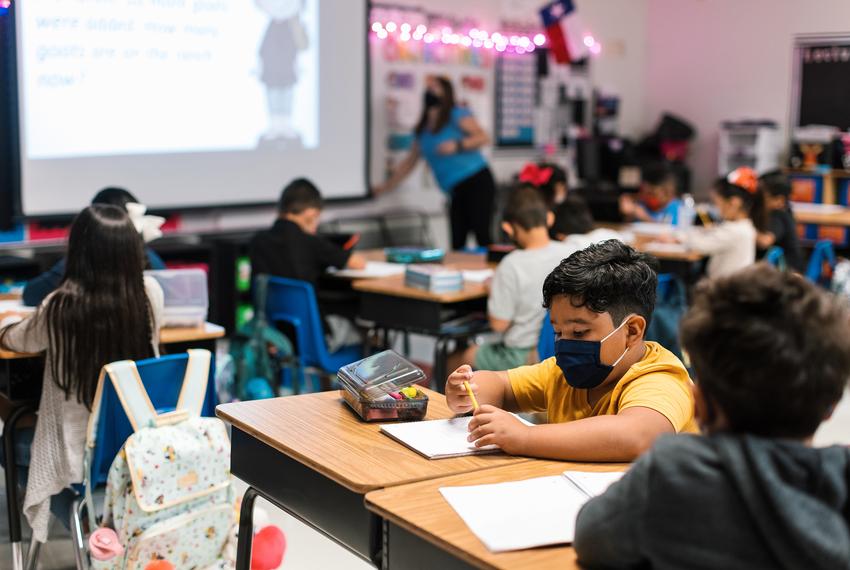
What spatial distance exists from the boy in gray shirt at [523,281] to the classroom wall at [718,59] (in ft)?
18.7

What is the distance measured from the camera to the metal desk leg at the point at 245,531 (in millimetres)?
2350

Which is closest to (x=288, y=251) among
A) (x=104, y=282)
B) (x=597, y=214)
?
(x=104, y=282)

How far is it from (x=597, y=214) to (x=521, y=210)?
3.42 meters

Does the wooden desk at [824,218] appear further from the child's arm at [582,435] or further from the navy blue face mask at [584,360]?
the child's arm at [582,435]

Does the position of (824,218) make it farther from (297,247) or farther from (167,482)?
(167,482)

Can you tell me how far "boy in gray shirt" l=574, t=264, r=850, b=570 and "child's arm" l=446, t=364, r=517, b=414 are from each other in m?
0.85

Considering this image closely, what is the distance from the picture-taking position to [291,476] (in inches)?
82.0

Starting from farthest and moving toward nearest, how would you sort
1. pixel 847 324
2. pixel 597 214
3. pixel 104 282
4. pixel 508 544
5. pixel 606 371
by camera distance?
pixel 597 214 → pixel 104 282 → pixel 606 371 → pixel 508 544 → pixel 847 324

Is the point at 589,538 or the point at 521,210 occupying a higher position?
the point at 521,210

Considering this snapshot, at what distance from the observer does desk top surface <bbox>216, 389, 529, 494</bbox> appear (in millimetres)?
1842

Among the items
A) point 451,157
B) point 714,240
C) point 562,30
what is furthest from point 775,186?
point 562,30

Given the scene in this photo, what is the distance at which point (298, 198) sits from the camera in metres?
4.75

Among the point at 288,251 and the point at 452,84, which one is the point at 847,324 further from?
the point at 452,84

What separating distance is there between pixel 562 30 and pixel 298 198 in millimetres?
4614
